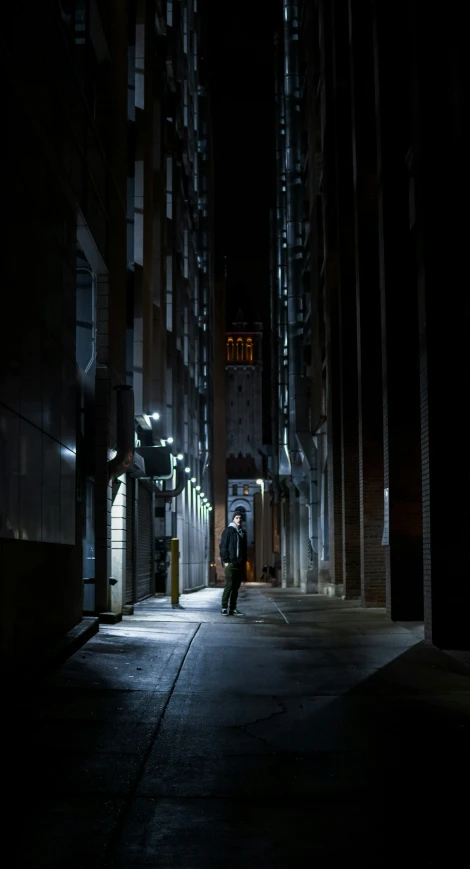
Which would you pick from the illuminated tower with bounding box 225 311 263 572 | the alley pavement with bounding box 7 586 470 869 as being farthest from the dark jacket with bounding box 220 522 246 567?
the illuminated tower with bounding box 225 311 263 572

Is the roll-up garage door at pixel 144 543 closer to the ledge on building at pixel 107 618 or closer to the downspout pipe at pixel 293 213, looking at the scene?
the ledge on building at pixel 107 618

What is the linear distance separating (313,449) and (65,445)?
25.9 meters

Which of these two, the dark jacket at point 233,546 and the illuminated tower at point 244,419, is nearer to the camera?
the dark jacket at point 233,546

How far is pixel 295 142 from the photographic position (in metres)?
45.6

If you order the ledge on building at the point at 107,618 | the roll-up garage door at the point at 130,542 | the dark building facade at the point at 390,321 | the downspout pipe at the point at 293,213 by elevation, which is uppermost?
the downspout pipe at the point at 293,213

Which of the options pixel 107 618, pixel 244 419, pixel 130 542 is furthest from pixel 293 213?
pixel 244 419

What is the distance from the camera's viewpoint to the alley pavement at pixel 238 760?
15.8 feet

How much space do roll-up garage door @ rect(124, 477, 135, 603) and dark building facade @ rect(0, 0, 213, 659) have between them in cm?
10

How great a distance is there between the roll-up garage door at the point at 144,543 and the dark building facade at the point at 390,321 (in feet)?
16.9

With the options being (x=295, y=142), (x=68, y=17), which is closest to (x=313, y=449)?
(x=295, y=142)

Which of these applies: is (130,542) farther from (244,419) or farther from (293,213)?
(244,419)

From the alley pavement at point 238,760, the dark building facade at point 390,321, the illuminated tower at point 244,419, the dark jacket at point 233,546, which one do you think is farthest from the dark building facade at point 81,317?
the illuminated tower at point 244,419

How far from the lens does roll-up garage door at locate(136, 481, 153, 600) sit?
24469 mm

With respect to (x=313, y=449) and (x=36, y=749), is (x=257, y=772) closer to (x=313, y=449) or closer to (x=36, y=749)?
(x=36, y=749)
